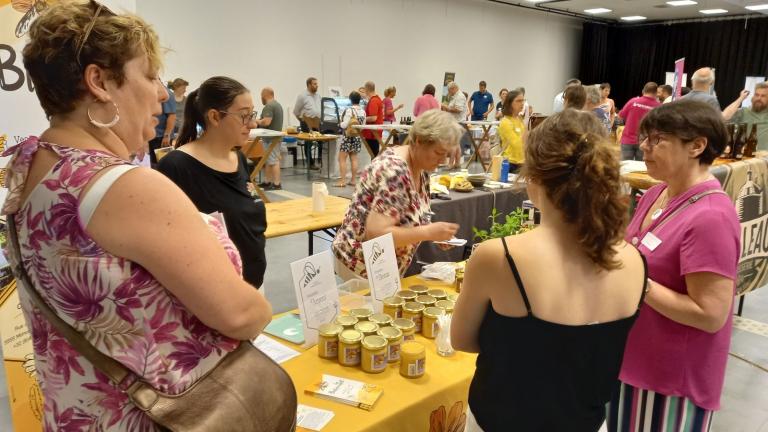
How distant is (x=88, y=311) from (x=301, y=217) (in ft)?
8.86

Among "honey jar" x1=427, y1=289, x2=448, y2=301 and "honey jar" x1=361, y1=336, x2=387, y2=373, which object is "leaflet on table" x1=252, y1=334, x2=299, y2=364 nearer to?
"honey jar" x1=361, y1=336, x2=387, y2=373

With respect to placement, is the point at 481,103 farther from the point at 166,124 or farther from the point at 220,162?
the point at 220,162

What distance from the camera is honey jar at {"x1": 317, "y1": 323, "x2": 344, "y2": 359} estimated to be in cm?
149

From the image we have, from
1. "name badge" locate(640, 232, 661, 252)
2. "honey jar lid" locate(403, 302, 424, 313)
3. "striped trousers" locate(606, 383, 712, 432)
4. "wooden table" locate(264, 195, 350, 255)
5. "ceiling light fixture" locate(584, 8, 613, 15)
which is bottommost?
"striped trousers" locate(606, 383, 712, 432)

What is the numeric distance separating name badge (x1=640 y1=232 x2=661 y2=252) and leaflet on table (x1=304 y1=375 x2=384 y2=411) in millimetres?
840

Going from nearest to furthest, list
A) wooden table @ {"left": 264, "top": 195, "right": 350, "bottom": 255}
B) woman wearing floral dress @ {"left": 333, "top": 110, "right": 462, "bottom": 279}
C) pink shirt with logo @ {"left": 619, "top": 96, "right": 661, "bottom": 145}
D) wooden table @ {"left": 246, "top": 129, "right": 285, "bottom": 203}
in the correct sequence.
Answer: woman wearing floral dress @ {"left": 333, "top": 110, "right": 462, "bottom": 279}, wooden table @ {"left": 264, "top": 195, "right": 350, "bottom": 255}, pink shirt with logo @ {"left": 619, "top": 96, "right": 661, "bottom": 145}, wooden table @ {"left": 246, "top": 129, "right": 285, "bottom": 203}

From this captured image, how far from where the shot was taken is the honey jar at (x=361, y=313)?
1602 mm

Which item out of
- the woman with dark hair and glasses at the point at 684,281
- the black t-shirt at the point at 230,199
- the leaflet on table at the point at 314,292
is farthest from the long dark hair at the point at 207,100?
the woman with dark hair and glasses at the point at 684,281

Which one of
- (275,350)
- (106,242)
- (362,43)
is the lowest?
(275,350)

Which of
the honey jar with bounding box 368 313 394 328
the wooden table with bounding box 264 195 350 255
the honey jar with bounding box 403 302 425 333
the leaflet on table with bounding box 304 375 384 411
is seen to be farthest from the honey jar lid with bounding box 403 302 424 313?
the wooden table with bounding box 264 195 350 255

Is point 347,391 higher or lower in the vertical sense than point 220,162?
lower

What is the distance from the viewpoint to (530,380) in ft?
3.34

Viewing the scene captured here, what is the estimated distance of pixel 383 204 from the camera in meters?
2.06

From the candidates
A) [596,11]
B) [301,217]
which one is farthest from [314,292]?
[596,11]
